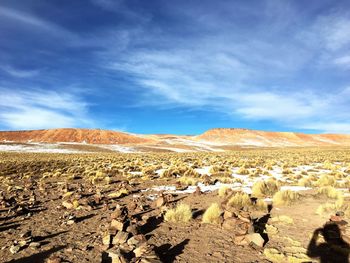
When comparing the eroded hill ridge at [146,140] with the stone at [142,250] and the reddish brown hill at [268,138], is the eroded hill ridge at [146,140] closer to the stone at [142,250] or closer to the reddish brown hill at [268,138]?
the reddish brown hill at [268,138]

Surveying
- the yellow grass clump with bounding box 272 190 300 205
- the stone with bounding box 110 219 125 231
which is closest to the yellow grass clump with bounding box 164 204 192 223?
the stone with bounding box 110 219 125 231

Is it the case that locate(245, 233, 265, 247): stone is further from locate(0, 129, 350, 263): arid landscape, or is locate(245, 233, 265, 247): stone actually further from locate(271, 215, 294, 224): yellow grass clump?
locate(271, 215, 294, 224): yellow grass clump

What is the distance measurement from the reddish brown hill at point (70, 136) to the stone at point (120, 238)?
422ft

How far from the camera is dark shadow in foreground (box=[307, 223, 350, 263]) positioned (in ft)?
21.2

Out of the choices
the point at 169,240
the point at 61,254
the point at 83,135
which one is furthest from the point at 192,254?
the point at 83,135

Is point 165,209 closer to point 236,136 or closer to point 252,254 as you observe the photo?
point 252,254

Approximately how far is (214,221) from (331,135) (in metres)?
187

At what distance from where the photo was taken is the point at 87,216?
10008mm

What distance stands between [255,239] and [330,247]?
1.77 m

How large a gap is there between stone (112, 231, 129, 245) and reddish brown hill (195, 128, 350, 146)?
12585cm

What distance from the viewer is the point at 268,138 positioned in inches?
5787

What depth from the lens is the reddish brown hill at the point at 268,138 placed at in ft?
450

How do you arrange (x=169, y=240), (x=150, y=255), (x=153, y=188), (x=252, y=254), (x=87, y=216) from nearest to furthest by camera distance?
(x=150, y=255), (x=252, y=254), (x=169, y=240), (x=87, y=216), (x=153, y=188)

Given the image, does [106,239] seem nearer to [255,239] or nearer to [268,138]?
[255,239]
